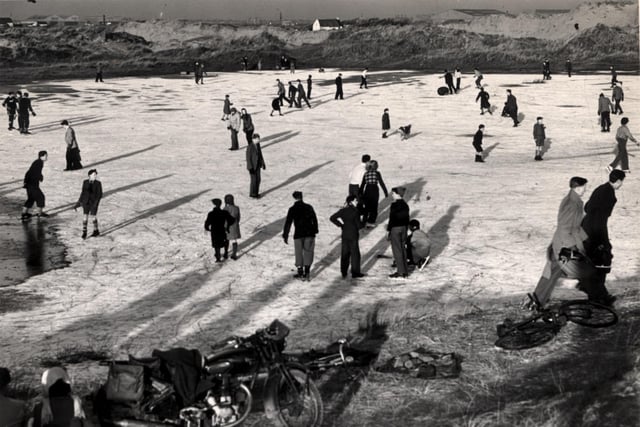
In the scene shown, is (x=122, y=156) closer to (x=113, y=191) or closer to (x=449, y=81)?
(x=113, y=191)

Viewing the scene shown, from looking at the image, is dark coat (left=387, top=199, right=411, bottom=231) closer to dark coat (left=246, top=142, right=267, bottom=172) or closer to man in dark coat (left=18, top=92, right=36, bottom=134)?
dark coat (left=246, top=142, right=267, bottom=172)

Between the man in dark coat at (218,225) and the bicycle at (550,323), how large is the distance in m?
5.58

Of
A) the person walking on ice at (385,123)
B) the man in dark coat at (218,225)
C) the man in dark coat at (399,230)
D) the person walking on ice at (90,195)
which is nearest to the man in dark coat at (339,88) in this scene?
the person walking on ice at (385,123)

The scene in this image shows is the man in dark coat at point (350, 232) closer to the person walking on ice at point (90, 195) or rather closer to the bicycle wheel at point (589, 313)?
the bicycle wheel at point (589, 313)

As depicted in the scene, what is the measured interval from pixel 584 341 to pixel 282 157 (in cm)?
1527

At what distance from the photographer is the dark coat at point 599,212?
874 centimetres

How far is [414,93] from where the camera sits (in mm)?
38844

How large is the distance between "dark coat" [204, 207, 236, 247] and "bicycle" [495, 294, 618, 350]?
18.3 feet

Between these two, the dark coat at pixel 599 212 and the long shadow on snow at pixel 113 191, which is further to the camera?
the long shadow on snow at pixel 113 191

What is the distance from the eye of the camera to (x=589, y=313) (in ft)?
26.2

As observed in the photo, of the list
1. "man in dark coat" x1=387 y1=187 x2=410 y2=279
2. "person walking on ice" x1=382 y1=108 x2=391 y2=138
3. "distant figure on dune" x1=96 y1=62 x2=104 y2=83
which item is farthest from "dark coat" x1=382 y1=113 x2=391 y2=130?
"distant figure on dune" x1=96 y1=62 x2=104 y2=83

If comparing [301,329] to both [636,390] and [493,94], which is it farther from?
[493,94]

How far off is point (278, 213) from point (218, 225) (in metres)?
3.66

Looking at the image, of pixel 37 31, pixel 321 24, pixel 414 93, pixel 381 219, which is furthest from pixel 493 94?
pixel 321 24
